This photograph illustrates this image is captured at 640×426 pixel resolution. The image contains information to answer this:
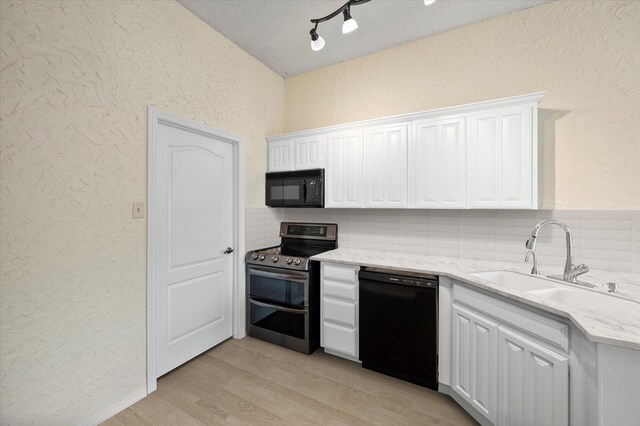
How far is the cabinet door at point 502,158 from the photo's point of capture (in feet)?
6.29

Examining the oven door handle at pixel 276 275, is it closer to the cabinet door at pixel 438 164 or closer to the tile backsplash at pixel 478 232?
the tile backsplash at pixel 478 232

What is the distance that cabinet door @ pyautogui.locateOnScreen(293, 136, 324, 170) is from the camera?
9.11 ft

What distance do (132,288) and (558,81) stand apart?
3644mm

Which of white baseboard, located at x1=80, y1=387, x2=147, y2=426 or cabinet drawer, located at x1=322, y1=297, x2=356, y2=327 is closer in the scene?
white baseboard, located at x1=80, y1=387, x2=147, y2=426

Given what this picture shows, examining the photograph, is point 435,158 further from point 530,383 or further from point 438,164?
point 530,383

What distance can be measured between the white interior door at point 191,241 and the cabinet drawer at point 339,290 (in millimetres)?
1064

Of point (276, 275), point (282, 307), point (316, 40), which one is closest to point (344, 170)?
point (316, 40)

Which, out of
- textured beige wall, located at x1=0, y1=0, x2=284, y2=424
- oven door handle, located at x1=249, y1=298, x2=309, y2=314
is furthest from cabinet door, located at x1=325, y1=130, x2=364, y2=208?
textured beige wall, located at x1=0, y1=0, x2=284, y2=424

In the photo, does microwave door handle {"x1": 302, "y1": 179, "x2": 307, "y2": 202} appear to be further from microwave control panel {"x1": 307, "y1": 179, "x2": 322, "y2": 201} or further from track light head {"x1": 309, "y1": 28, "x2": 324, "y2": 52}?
track light head {"x1": 309, "y1": 28, "x2": 324, "y2": 52}

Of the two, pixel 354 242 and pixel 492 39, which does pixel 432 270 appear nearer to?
pixel 354 242

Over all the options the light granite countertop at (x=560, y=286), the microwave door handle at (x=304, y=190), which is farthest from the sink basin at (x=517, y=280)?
the microwave door handle at (x=304, y=190)

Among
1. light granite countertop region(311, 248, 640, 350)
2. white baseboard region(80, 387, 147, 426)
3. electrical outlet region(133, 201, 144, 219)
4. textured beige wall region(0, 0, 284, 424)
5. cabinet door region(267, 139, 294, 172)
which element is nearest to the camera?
light granite countertop region(311, 248, 640, 350)

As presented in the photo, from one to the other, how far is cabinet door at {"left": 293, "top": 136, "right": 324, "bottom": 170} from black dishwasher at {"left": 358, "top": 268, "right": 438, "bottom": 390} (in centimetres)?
126

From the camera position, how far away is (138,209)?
6.14 feet
